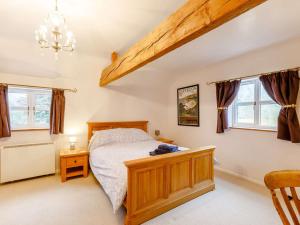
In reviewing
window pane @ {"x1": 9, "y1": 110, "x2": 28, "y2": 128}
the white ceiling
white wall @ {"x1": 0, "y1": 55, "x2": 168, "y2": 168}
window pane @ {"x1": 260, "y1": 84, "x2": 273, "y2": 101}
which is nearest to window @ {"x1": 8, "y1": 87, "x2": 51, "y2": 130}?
window pane @ {"x1": 9, "y1": 110, "x2": 28, "y2": 128}

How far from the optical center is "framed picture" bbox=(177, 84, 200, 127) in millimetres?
3996

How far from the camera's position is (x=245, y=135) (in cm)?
304

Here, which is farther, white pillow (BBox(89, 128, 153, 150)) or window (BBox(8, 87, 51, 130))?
white pillow (BBox(89, 128, 153, 150))

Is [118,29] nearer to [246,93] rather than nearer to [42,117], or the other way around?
[42,117]

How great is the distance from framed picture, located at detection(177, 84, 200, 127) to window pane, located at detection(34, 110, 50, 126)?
3161mm

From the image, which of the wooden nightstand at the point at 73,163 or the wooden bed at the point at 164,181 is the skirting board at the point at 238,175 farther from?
the wooden nightstand at the point at 73,163

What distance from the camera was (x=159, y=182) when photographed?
2.02m

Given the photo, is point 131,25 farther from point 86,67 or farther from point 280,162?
point 280,162

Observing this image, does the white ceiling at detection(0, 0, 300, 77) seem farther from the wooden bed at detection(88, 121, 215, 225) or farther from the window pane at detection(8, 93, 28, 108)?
the wooden bed at detection(88, 121, 215, 225)

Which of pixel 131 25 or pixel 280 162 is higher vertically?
pixel 131 25

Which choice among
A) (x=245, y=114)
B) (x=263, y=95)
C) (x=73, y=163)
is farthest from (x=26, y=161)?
(x=263, y=95)

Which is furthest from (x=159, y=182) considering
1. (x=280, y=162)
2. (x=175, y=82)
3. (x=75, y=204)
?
(x=175, y=82)

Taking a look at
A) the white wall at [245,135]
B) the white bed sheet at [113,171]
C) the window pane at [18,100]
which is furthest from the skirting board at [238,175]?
the window pane at [18,100]

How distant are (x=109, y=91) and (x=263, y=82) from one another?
306 centimetres
